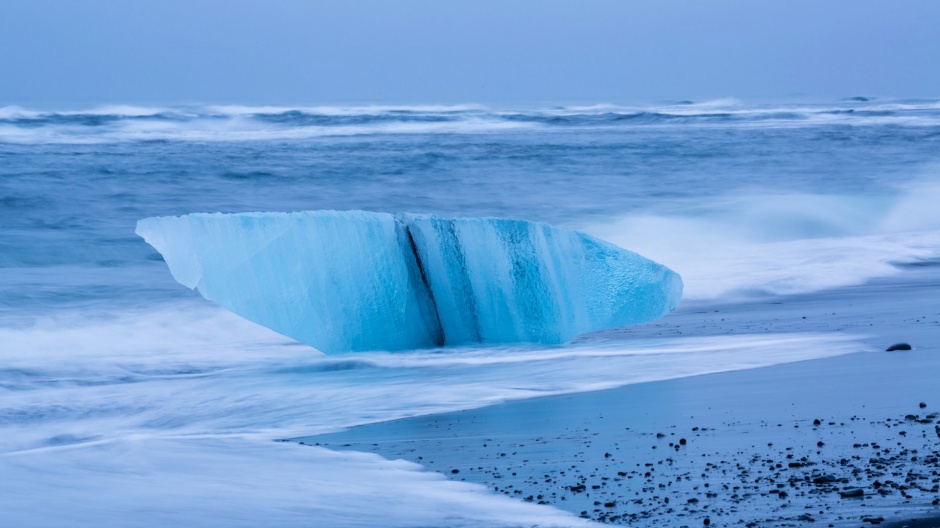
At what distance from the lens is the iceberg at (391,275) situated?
5.86 meters

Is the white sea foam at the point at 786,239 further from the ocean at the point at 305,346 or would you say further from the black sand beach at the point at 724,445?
the black sand beach at the point at 724,445

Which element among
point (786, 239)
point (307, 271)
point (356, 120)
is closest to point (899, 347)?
point (307, 271)

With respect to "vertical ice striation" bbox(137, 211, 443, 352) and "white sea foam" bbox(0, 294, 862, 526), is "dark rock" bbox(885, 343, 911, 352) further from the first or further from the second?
"vertical ice striation" bbox(137, 211, 443, 352)

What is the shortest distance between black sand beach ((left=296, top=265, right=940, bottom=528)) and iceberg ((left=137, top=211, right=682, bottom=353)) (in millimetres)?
1169

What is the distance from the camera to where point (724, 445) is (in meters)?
3.78

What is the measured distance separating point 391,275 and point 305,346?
85 centimetres

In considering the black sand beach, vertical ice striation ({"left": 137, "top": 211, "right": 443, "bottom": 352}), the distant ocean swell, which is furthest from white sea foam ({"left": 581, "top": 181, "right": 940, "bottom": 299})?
the distant ocean swell

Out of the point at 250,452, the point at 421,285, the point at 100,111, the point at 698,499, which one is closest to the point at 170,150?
the point at 100,111

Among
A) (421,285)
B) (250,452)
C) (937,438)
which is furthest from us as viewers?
(421,285)

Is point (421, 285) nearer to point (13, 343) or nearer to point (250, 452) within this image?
point (250, 452)

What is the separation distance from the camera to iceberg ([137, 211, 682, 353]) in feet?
19.2

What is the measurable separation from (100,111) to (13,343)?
2274cm

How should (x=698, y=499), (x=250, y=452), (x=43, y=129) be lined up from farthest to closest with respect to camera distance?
(x=43, y=129) < (x=250, y=452) < (x=698, y=499)

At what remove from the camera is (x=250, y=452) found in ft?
13.4
